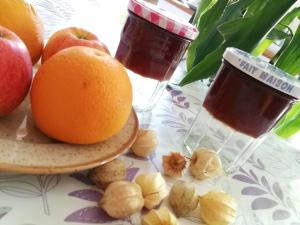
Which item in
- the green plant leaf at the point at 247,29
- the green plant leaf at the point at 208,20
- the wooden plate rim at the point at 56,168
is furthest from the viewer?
the green plant leaf at the point at 208,20

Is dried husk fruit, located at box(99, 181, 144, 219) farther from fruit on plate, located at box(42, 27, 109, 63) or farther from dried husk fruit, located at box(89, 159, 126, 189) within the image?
fruit on plate, located at box(42, 27, 109, 63)

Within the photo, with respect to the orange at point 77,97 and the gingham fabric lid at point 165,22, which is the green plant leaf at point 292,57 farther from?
the orange at point 77,97

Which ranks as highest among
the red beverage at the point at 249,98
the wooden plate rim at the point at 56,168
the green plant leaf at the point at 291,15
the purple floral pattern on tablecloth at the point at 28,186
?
the green plant leaf at the point at 291,15

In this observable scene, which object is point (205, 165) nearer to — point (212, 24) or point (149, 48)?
point (149, 48)

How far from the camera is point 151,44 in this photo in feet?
1.17

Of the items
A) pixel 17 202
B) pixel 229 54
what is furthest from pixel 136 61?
pixel 17 202

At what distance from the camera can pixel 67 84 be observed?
23cm

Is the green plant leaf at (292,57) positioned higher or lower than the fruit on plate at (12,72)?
higher

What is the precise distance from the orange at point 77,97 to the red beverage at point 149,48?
114mm

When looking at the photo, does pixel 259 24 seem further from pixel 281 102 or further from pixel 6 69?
pixel 6 69

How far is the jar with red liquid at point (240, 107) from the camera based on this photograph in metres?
0.29

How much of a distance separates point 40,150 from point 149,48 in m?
0.18

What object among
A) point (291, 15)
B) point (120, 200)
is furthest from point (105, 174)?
point (291, 15)

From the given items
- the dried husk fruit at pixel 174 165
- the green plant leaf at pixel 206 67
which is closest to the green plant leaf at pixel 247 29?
the green plant leaf at pixel 206 67
